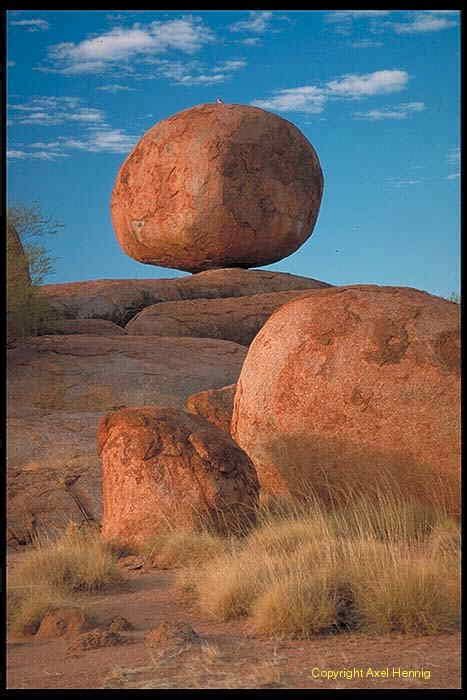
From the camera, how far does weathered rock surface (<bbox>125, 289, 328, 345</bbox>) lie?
17.8 meters

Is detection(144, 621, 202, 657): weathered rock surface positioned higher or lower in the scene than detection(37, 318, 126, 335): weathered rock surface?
lower

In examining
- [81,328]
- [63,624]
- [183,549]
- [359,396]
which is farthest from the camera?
[81,328]

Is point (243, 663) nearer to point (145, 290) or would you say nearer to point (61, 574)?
point (61, 574)

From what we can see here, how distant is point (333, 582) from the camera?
17.7 feet

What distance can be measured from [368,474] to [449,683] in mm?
3217

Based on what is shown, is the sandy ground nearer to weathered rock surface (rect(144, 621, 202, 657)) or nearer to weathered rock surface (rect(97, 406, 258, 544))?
weathered rock surface (rect(144, 621, 202, 657))

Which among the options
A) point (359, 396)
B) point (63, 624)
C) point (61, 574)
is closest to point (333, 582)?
point (63, 624)

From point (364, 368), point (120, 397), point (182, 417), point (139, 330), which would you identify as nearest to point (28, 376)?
point (120, 397)

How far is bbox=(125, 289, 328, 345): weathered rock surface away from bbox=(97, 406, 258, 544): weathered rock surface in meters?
9.96

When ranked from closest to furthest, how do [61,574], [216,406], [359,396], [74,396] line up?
[61,574] < [359,396] < [216,406] < [74,396]

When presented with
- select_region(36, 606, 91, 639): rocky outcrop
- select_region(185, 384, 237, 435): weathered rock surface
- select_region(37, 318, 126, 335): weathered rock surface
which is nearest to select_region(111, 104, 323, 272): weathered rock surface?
select_region(37, 318, 126, 335): weathered rock surface

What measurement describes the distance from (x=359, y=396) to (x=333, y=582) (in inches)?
84.0

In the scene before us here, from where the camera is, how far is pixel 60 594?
19.7ft

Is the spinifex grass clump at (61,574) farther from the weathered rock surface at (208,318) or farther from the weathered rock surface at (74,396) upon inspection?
the weathered rock surface at (208,318)
